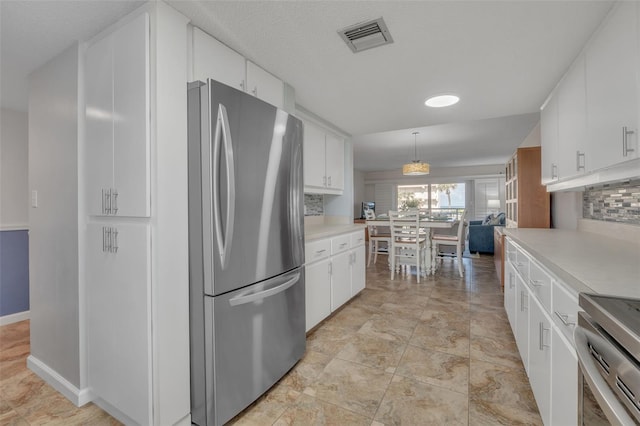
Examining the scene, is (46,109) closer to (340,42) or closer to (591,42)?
(340,42)

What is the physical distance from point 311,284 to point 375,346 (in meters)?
0.72

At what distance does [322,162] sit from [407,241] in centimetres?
226

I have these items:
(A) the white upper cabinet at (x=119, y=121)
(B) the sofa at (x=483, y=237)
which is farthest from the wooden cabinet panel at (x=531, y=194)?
(A) the white upper cabinet at (x=119, y=121)

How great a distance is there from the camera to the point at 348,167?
391 centimetres

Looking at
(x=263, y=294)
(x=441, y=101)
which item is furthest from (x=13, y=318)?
(x=441, y=101)

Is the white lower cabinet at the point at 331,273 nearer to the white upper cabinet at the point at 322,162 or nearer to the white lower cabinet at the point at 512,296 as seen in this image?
the white upper cabinet at the point at 322,162

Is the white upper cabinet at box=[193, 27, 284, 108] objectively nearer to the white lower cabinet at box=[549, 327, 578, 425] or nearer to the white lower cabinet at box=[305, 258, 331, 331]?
the white lower cabinet at box=[305, 258, 331, 331]

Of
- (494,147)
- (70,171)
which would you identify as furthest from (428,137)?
(70,171)

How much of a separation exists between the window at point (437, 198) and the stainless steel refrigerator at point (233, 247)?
25.4 feet

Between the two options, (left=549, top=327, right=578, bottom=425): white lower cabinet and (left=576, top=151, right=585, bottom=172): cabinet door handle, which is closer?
(left=549, top=327, right=578, bottom=425): white lower cabinet

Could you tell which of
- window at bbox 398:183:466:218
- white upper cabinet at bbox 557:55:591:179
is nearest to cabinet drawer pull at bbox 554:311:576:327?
white upper cabinet at bbox 557:55:591:179

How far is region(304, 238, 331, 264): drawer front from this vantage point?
7.72ft

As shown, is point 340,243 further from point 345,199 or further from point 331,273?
point 345,199

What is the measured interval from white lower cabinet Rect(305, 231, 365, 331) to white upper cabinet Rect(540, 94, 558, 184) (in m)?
1.87
